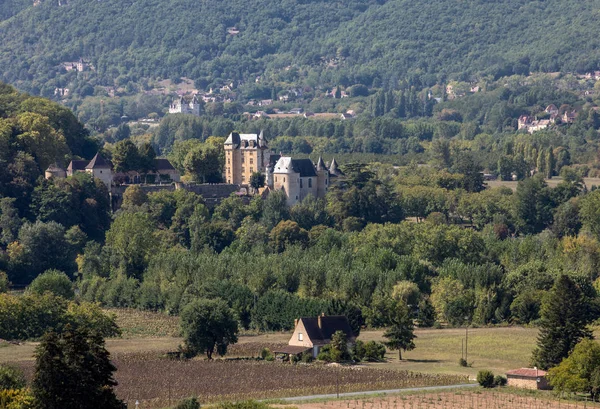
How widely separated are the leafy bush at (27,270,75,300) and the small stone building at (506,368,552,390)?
32.9 m

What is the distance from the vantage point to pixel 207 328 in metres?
76.1

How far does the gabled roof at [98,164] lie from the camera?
118 meters

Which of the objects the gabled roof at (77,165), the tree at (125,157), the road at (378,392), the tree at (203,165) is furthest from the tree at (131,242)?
A: the road at (378,392)

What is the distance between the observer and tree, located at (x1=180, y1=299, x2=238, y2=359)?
7588 cm

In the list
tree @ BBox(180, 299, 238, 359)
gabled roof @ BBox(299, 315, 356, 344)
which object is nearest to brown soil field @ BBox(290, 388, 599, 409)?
gabled roof @ BBox(299, 315, 356, 344)

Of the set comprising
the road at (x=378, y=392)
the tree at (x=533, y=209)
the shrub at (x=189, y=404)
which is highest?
the tree at (x=533, y=209)

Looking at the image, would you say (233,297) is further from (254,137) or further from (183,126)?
(183,126)

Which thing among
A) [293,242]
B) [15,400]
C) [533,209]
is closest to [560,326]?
[15,400]

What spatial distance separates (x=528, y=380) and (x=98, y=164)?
5784 centimetres

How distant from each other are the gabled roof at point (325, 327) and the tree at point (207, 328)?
3658mm

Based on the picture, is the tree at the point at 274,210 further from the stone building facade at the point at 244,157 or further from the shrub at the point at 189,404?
the shrub at the point at 189,404

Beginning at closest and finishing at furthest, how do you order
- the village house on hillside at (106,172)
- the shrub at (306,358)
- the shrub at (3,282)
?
the shrub at (306,358) → the shrub at (3,282) → the village house on hillside at (106,172)

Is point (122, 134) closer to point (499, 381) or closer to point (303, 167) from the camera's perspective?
point (303, 167)

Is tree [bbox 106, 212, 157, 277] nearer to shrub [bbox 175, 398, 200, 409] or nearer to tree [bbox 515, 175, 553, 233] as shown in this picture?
tree [bbox 515, 175, 553, 233]
